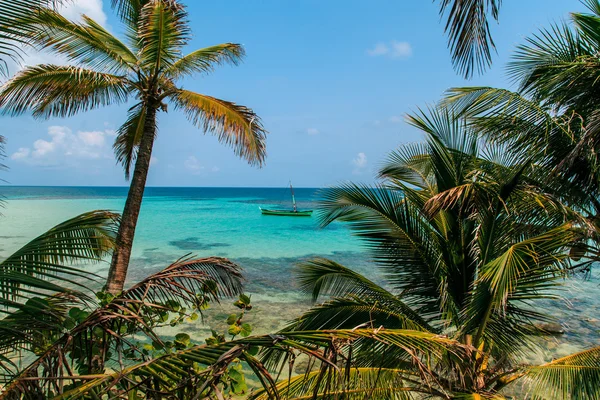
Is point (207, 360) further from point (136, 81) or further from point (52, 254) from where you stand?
point (136, 81)

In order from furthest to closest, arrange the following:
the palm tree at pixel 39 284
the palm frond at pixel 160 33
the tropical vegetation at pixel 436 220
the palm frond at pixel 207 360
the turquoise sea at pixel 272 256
Answer: the turquoise sea at pixel 272 256
the palm frond at pixel 160 33
the tropical vegetation at pixel 436 220
the palm tree at pixel 39 284
the palm frond at pixel 207 360

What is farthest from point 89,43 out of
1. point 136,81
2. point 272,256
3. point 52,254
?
point 272,256

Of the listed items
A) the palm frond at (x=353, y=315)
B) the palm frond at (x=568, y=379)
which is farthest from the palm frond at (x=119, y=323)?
the palm frond at (x=568, y=379)

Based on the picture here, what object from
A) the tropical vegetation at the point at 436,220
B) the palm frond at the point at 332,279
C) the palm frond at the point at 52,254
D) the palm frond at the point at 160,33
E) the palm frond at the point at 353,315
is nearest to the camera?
the palm frond at the point at 52,254

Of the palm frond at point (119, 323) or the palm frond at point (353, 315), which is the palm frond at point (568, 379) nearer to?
the palm frond at point (353, 315)

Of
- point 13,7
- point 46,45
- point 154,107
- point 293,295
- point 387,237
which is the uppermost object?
point 46,45

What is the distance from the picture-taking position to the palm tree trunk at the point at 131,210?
5.49m

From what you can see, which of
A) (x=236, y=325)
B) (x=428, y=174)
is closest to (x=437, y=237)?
(x=428, y=174)

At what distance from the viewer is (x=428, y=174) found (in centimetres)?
524

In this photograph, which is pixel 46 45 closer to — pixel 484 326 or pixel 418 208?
pixel 418 208

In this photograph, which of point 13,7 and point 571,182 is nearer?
point 13,7

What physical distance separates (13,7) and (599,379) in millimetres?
5194

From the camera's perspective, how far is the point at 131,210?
5.79m

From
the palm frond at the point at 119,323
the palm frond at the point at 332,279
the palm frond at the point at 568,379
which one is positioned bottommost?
the palm frond at the point at 568,379
